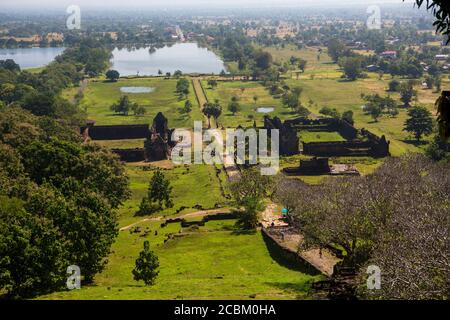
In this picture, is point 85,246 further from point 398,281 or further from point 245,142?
point 245,142

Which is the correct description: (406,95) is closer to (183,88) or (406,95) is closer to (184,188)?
(183,88)

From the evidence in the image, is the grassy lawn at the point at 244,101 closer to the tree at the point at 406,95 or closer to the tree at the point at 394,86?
the tree at the point at 406,95

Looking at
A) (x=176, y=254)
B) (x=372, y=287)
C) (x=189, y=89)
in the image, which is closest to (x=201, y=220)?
(x=176, y=254)

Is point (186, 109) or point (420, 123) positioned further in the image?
point (186, 109)

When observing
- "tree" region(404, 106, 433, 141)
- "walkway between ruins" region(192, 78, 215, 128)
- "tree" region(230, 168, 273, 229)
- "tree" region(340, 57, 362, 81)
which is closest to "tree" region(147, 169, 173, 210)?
"tree" region(230, 168, 273, 229)

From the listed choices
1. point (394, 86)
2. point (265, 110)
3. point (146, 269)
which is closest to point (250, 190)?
point (146, 269)

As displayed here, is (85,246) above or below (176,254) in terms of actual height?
above
